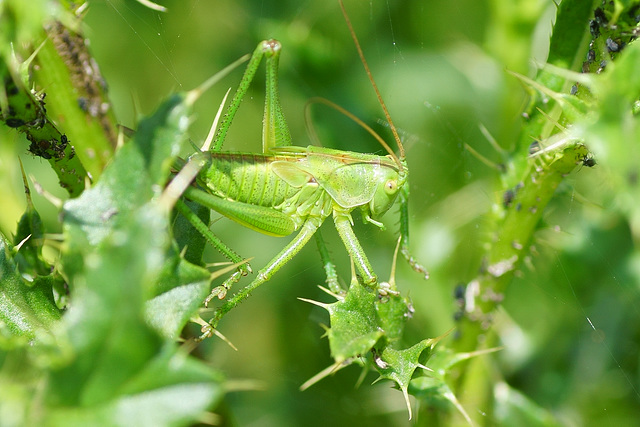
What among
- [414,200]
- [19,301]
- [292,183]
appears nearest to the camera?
[19,301]

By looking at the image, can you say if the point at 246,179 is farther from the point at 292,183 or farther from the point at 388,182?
the point at 388,182

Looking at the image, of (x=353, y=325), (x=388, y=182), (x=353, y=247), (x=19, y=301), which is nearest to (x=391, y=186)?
(x=388, y=182)

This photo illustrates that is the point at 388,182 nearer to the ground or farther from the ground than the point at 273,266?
farther from the ground

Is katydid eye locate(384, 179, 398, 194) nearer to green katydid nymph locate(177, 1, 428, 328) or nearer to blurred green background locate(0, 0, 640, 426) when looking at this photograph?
green katydid nymph locate(177, 1, 428, 328)

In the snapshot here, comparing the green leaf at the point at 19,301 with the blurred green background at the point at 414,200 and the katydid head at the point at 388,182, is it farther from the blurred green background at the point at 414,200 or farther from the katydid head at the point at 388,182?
the katydid head at the point at 388,182

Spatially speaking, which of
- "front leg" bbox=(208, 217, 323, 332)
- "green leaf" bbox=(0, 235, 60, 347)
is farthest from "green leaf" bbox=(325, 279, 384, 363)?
"green leaf" bbox=(0, 235, 60, 347)

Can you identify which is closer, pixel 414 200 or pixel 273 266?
pixel 273 266

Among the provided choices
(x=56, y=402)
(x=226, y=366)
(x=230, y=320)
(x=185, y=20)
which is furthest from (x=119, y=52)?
(x=56, y=402)
